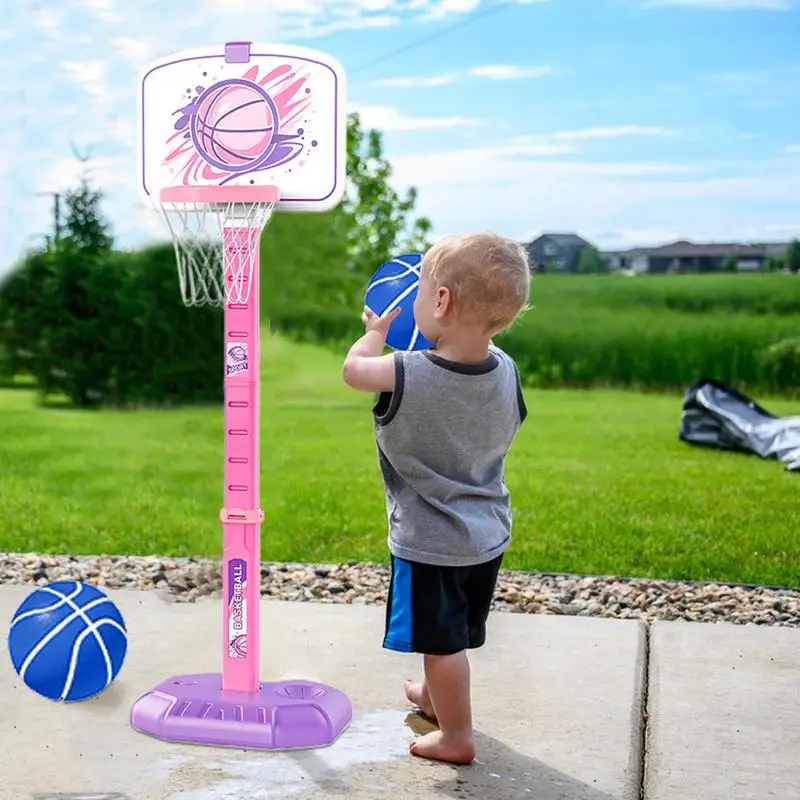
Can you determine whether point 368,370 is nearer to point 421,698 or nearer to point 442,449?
point 442,449

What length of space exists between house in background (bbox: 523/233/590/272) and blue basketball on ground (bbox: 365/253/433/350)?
634 centimetres

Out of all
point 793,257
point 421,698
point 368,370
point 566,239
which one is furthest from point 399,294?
point 793,257

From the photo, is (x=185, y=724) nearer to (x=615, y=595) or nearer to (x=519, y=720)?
(x=519, y=720)

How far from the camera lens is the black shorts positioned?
2535 mm

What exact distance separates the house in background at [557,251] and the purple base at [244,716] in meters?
6.41

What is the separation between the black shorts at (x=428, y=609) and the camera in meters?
2.54

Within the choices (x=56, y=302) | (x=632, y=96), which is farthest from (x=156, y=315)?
(x=632, y=96)

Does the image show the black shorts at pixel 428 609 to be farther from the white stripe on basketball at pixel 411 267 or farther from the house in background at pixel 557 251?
the house in background at pixel 557 251

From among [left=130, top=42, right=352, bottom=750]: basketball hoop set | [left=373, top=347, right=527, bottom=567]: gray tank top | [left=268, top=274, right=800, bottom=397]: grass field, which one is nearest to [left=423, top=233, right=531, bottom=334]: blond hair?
[left=373, top=347, right=527, bottom=567]: gray tank top

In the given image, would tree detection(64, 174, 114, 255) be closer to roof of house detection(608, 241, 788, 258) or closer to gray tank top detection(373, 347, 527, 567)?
roof of house detection(608, 241, 788, 258)

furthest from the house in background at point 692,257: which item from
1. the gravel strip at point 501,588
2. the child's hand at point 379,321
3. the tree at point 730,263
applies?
the child's hand at point 379,321

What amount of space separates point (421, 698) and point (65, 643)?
821 mm

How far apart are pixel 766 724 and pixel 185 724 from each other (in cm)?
128

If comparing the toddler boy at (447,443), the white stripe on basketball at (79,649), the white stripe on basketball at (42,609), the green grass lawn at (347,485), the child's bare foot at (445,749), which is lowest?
the green grass lawn at (347,485)
